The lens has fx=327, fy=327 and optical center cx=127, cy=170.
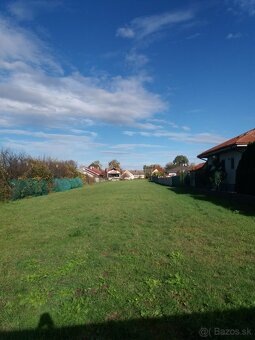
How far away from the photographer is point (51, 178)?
125 ft

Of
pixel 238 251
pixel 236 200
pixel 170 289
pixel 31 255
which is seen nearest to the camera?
pixel 170 289

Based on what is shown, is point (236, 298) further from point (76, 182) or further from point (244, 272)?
point (76, 182)

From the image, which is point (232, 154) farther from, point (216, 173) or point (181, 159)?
point (181, 159)

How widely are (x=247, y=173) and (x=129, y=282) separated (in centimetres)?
1346

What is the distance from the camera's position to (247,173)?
16734mm

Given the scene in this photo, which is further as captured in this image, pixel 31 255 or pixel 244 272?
pixel 31 255

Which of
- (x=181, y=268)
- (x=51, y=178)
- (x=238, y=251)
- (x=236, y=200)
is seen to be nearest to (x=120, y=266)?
(x=181, y=268)

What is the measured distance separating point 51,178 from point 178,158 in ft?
409

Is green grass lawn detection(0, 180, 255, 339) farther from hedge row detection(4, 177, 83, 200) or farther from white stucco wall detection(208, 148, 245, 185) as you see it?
hedge row detection(4, 177, 83, 200)

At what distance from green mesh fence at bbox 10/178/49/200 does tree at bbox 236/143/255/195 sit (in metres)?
17.3

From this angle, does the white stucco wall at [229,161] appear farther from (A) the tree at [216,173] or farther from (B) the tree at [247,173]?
(B) the tree at [247,173]

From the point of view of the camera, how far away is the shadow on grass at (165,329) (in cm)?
337

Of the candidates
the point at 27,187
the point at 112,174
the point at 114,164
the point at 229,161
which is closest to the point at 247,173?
the point at 229,161

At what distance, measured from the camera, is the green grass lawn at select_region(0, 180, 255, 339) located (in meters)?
3.63
